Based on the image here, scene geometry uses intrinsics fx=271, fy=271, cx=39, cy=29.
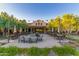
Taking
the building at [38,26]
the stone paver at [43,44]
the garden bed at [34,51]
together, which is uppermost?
the building at [38,26]

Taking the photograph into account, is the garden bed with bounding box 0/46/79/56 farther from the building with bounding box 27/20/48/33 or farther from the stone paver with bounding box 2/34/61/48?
the building with bounding box 27/20/48/33

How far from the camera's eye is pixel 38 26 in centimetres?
289

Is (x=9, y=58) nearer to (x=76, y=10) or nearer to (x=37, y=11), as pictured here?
(x=37, y=11)

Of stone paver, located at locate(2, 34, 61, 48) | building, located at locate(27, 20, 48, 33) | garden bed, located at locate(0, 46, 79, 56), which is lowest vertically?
garden bed, located at locate(0, 46, 79, 56)

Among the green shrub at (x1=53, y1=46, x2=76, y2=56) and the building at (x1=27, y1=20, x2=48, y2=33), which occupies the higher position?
the building at (x1=27, y1=20, x2=48, y2=33)

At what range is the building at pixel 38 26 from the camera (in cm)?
287

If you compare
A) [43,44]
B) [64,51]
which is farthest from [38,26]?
[64,51]

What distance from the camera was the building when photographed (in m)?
2.87

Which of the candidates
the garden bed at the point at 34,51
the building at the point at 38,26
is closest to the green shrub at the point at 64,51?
the garden bed at the point at 34,51

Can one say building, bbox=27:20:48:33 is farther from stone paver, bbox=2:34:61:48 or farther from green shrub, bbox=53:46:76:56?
green shrub, bbox=53:46:76:56

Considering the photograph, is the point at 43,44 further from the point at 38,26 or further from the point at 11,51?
the point at 11,51

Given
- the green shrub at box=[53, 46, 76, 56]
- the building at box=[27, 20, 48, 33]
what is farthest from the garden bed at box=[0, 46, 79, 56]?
the building at box=[27, 20, 48, 33]

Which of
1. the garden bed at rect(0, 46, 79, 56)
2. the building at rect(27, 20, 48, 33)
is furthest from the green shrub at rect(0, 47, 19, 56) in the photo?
the building at rect(27, 20, 48, 33)

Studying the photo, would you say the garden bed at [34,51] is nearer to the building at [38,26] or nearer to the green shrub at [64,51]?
the green shrub at [64,51]
